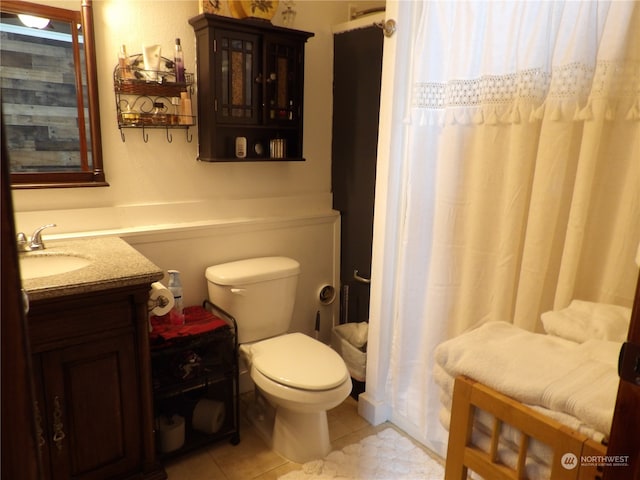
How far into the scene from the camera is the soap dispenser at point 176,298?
76.7 inches

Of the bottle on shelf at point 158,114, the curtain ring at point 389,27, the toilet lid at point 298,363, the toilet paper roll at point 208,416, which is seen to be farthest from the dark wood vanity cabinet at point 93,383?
the curtain ring at point 389,27

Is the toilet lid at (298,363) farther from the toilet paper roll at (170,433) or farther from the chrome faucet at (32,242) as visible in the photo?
the chrome faucet at (32,242)

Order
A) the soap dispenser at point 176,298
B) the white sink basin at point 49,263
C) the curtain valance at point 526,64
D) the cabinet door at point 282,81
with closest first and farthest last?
the curtain valance at point 526,64
the white sink basin at point 49,263
the soap dispenser at point 176,298
the cabinet door at point 282,81

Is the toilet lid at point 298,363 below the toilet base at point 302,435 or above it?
above

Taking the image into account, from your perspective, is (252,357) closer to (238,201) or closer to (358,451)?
(358,451)

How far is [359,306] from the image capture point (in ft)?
8.46

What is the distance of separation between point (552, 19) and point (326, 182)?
1.43 metres

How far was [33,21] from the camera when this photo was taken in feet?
5.65

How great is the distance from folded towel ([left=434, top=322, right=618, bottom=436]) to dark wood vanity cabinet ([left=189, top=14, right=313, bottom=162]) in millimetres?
1463

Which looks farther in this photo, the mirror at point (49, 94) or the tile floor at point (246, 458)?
the tile floor at point (246, 458)

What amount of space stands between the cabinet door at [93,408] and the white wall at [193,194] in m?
0.59

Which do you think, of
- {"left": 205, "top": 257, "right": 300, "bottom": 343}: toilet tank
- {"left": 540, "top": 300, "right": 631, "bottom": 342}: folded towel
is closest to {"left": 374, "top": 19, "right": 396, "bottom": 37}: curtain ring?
{"left": 205, "top": 257, "right": 300, "bottom": 343}: toilet tank

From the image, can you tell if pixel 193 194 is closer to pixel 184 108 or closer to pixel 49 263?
pixel 184 108

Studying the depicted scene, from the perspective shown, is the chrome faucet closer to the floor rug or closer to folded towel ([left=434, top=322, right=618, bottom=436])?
the floor rug
